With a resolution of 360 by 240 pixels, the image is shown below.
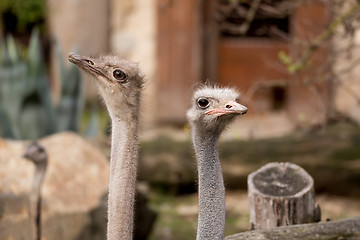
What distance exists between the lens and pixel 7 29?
15008 millimetres

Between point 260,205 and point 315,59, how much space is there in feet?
18.7

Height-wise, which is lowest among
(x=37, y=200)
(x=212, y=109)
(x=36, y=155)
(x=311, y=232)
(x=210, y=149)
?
(x=37, y=200)

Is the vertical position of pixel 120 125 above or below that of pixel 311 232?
above

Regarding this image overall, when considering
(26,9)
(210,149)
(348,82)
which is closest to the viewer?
(210,149)

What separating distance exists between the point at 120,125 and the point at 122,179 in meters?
0.20

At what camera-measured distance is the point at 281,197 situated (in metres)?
3.41

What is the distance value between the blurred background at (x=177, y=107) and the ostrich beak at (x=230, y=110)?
1.24ft

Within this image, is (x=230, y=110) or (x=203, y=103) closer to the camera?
(x=230, y=110)

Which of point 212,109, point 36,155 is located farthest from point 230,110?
point 36,155

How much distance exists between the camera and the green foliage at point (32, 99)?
7453 millimetres

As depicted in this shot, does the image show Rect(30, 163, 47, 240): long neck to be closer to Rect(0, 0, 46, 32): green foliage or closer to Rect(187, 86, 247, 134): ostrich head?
Rect(187, 86, 247, 134): ostrich head

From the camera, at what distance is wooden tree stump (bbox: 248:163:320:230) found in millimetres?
3418

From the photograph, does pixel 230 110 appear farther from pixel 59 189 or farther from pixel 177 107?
pixel 177 107

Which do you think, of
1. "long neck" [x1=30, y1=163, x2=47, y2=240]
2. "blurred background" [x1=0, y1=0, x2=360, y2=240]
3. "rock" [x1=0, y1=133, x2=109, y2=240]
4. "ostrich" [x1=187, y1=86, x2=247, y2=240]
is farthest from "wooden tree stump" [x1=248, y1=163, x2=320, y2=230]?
"rock" [x1=0, y1=133, x2=109, y2=240]
